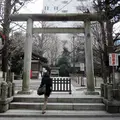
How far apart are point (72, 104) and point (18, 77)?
2064 cm

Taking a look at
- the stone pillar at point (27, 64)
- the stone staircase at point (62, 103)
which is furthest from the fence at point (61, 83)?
the stone staircase at point (62, 103)

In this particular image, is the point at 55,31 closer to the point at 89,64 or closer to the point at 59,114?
the point at 89,64

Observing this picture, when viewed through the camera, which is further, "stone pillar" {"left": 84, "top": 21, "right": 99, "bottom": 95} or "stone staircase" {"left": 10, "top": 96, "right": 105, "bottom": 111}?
"stone pillar" {"left": 84, "top": 21, "right": 99, "bottom": 95}

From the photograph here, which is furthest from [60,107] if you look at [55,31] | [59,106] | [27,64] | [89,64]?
[55,31]

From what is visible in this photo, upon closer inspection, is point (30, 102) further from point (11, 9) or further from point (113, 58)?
point (11, 9)

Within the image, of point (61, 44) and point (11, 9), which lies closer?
point (11, 9)

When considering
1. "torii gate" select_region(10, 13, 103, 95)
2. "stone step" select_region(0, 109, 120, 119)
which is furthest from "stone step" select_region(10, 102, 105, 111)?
"torii gate" select_region(10, 13, 103, 95)

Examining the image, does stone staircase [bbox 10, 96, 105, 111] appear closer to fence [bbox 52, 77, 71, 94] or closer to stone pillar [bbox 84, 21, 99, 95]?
stone pillar [bbox 84, 21, 99, 95]

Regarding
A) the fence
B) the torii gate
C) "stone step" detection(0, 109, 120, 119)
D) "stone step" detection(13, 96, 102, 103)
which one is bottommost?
"stone step" detection(0, 109, 120, 119)

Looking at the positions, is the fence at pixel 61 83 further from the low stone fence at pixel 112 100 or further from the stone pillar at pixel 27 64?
the low stone fence at pixel 112 100

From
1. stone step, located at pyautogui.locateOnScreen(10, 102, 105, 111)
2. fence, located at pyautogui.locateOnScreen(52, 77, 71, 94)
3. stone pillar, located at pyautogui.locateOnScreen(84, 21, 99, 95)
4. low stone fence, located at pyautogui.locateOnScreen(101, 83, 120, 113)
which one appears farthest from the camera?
fence, located at pyautogui.locateOnScreen(52, 77, 71, 94)

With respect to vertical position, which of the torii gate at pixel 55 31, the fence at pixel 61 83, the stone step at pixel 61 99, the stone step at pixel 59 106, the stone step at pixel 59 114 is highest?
the torii gate at pixel 55 31

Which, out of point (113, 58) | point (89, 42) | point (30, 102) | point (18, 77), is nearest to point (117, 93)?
point (113, 58)

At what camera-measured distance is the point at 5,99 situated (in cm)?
718
